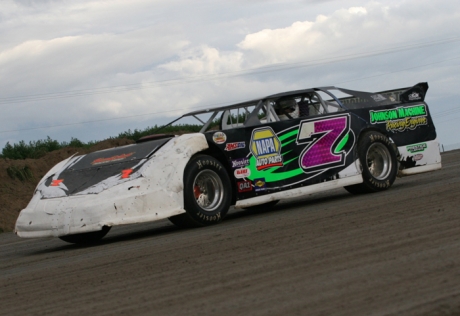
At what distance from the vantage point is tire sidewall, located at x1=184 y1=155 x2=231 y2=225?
9023 millimetres

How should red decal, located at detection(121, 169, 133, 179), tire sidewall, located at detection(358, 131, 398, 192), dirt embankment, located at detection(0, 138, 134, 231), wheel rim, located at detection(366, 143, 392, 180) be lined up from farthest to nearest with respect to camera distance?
1. dirt embankment, located at detection(0, 138, 134, 231)
2. wheel rim, located at detection(366, 143, 392, 180)
3. tire sidewall, located at detection(358, 131, 398, 192)
4. red decal, located at detection(121, 169, 133, 179)

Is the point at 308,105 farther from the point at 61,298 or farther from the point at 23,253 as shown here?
the point at 61,298

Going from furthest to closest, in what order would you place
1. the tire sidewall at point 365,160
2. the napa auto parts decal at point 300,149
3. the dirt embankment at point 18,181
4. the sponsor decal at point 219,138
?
the dirt embankment at point 18,181, the tire sidewall at point 365,160, the napa auto parts decal at point 300,149, the sponsor decal at point 219,138

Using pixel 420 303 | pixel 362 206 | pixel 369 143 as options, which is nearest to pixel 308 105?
pixel 369 143

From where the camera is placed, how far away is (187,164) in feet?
30.1

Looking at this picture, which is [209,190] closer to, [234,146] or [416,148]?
[234,146]

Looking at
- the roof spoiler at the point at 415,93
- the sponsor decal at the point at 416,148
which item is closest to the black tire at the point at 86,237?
the sponsor decal at the point at 416,148

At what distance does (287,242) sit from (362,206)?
8.80 ft

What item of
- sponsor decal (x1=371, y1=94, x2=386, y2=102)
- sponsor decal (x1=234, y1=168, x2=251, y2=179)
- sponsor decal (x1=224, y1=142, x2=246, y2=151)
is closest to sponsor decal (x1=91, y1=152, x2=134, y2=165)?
sponsor decal (x1=224, y1=142, x2=246, y2=151)

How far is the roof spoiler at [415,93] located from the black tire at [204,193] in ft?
12.9

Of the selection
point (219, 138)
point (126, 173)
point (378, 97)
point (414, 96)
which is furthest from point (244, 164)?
point (414, 96)

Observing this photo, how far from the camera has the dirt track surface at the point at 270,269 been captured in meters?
4.33

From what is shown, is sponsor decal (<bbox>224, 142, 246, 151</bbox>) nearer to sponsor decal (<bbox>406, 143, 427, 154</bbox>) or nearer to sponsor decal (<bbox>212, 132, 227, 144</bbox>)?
sponsor decal (<bbox>212, 132, 227, 144</bbox>)

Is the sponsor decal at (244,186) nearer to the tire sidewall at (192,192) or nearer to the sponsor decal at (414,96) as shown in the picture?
the tire sidewall at (192,192)
